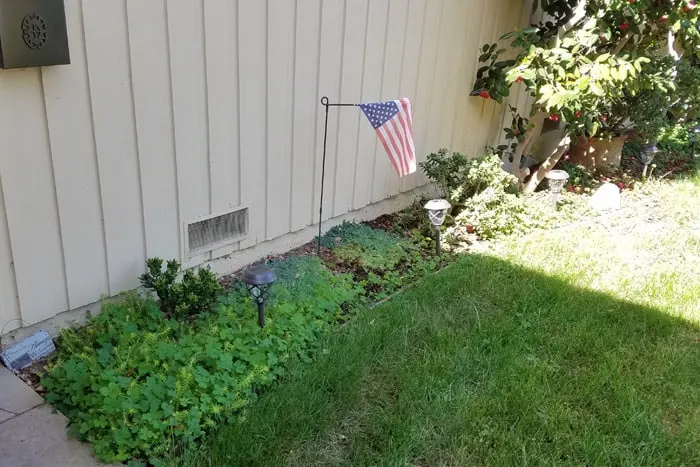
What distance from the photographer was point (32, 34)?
2.23 metres

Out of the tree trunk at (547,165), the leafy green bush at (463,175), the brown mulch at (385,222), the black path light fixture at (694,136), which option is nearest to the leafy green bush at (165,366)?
Result: the brown mulch at (385,222)

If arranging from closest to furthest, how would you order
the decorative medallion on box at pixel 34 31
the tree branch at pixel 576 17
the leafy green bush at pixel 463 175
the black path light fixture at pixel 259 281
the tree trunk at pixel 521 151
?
1. the decorative medallion on box at pixel 34 31
2. the black path light fixture at pixel 259 281
3. the leafy green bush at pixel 463 175
4. the tree branch at pixel 576 17
5. the tree trunk at pixel 521 151

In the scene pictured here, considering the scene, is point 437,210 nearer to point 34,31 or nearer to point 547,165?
point 547,165

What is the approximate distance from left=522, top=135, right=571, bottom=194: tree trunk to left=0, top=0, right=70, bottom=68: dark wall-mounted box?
12.8ft

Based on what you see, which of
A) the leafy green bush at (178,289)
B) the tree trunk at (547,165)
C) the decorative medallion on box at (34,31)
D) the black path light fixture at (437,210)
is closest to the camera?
the decorative medallion on box at (34,31)

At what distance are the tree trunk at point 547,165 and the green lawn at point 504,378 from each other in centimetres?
142

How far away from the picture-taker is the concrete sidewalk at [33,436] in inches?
82.0

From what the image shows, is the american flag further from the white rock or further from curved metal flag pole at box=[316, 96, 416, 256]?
the white rock

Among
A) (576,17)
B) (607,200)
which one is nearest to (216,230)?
(607,200)

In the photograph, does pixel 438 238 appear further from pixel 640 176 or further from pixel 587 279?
pixel 640 176

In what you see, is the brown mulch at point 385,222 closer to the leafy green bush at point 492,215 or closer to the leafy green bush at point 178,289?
the leafy green bush at point 492,215

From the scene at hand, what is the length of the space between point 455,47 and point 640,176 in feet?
8.69

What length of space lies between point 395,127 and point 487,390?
1.67 m

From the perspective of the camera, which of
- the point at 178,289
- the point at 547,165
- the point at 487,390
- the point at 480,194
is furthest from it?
the point at 547,165
